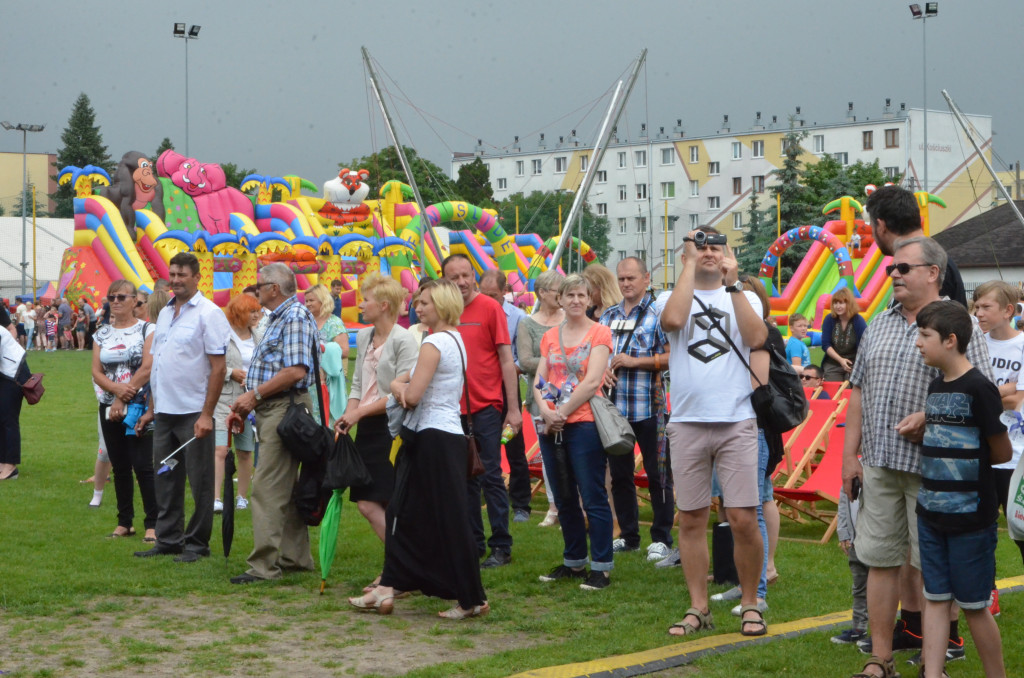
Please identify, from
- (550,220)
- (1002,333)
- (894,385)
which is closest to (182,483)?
(894,385)

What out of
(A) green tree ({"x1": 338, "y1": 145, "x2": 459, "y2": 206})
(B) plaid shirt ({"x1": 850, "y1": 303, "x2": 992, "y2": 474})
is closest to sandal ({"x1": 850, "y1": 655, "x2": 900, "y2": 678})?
(B) plaid shirt ({"x1": 850, "y1": 303, "x2": 992, "y2": 474})

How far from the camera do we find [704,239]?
5.93 m

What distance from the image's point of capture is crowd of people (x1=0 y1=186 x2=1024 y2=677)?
188 inches

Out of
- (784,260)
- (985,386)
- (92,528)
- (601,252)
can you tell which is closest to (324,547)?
(92,528)

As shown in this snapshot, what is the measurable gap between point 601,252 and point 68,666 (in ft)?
246

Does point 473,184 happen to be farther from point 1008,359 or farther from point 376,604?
point 1008,359

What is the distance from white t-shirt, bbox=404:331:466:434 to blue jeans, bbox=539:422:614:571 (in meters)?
1.05

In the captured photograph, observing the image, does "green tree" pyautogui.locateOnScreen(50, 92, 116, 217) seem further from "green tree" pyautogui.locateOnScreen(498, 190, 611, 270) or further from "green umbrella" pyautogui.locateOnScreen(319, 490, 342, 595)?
"green umbrella" pyautogui.locateOnScreen(319, 490, 342, 595)

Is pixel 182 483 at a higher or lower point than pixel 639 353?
lower

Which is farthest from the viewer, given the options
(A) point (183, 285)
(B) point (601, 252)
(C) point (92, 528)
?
(B) point (601, 252)

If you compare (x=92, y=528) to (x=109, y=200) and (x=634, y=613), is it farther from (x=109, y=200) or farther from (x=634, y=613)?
(x=109, y=200)

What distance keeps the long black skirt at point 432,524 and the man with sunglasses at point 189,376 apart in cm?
189

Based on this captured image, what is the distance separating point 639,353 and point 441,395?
184 cm

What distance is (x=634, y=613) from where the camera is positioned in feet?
21.6
